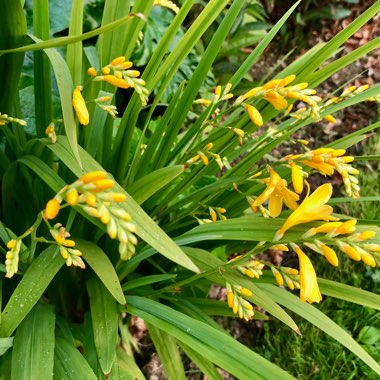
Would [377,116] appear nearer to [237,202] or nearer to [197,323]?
[237,202]

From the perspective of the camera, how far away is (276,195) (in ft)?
3.32

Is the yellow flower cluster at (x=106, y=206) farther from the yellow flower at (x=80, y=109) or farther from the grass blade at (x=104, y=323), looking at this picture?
the grass blade at (x=104, y=323)

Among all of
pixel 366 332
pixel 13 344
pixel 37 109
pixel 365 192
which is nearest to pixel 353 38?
pixel 365 192

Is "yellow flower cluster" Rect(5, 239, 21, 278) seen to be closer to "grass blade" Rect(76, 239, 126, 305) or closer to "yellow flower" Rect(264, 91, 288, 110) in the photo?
"grass blade" Rect(76, 239, 126, 305)

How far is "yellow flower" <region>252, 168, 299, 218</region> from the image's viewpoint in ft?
3.20

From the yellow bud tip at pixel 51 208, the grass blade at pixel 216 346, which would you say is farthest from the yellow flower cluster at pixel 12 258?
the grass blade at pixel 216 346

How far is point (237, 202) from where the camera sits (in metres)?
1.40

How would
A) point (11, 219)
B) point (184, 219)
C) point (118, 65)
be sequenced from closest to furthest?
point (118, 65)
point (11, 219)
point (184, 219)

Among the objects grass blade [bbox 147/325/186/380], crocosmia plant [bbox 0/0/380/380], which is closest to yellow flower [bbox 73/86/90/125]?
crocosmia plant [bbox 0/0/380/380]

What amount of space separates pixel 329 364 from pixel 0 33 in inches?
59.5

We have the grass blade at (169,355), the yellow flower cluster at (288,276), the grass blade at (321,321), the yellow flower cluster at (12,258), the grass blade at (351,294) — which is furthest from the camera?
the grass blade at (169,355)

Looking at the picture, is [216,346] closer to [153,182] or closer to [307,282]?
[307,282]

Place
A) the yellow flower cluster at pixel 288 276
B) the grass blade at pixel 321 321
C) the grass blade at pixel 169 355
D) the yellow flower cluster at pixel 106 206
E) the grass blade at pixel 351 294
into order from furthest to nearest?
the grass blade at pixel 169 355 → the grass blade at pixel 351 294 → the grass blade at pixel 321 321 → the yellow flower cluster at pixel 288 276 → the yellow flower cluster at pixel 106 206

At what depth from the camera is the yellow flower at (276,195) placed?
0.98 m
